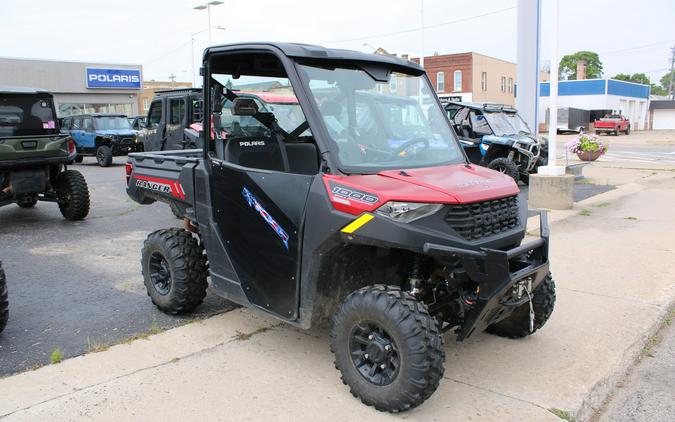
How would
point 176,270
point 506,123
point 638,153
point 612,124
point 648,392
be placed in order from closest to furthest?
point 648,392
point 176,270
point 506,123
point 638,153
point 612,124

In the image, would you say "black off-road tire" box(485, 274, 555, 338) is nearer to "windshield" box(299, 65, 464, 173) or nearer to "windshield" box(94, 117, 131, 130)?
"windshield" box(299, 65, 464, 173)

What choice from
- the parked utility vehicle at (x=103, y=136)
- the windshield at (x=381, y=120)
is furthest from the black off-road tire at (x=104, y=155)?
the windshield at (x=381, y=120)

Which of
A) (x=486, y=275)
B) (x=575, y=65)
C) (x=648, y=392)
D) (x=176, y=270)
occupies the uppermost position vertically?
(x=575, y=65)

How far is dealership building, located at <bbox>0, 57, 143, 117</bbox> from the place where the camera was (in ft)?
115

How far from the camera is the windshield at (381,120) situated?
12.1 feet

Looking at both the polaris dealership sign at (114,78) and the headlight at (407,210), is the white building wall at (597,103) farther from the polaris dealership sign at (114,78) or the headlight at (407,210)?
the headlight at (407,210)

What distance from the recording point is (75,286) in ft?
19.7

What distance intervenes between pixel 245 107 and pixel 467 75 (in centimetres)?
4944

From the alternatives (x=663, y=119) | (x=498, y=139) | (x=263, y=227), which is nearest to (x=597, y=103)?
(x=663, y=119)

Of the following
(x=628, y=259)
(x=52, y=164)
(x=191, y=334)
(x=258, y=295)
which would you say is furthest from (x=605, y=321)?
(x=52, y=164)

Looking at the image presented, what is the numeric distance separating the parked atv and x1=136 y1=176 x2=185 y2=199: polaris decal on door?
9180mm

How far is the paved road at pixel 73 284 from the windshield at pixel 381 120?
7.66 ft

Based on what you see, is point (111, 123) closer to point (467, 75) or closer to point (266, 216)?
point (266, 216)

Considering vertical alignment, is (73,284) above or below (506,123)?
below
